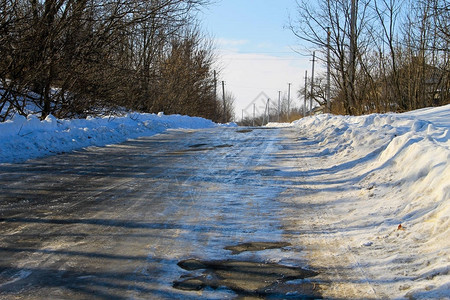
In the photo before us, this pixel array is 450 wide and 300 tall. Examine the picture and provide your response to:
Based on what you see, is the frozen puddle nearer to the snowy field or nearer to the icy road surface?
the icy road surface

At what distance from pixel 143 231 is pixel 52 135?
818 centimetres

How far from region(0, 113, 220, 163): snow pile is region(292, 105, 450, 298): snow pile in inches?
262

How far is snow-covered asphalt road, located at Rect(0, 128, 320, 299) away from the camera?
377cm

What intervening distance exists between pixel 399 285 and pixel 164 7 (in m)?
14.4

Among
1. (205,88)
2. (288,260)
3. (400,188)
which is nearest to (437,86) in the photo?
(400,188)

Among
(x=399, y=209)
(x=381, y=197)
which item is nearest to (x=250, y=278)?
(x=399, y=209)

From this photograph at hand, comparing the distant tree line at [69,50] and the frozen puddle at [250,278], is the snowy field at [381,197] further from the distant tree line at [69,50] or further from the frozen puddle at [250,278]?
the distant tree line at [69,50]

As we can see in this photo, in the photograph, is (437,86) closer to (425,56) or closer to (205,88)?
(425,56)

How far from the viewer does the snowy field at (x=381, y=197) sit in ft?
12.9

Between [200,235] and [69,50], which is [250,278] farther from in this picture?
[69,50]

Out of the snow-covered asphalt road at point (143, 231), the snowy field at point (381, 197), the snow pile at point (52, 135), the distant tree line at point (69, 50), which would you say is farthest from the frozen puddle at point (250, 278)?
the distant tree line at point (69, 50)

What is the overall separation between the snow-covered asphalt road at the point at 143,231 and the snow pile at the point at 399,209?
698mm

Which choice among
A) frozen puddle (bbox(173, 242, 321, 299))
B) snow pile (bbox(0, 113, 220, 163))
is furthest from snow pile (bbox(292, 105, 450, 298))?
snow pile (bbox(0, 113, 220, 163))

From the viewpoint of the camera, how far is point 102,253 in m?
4.49
